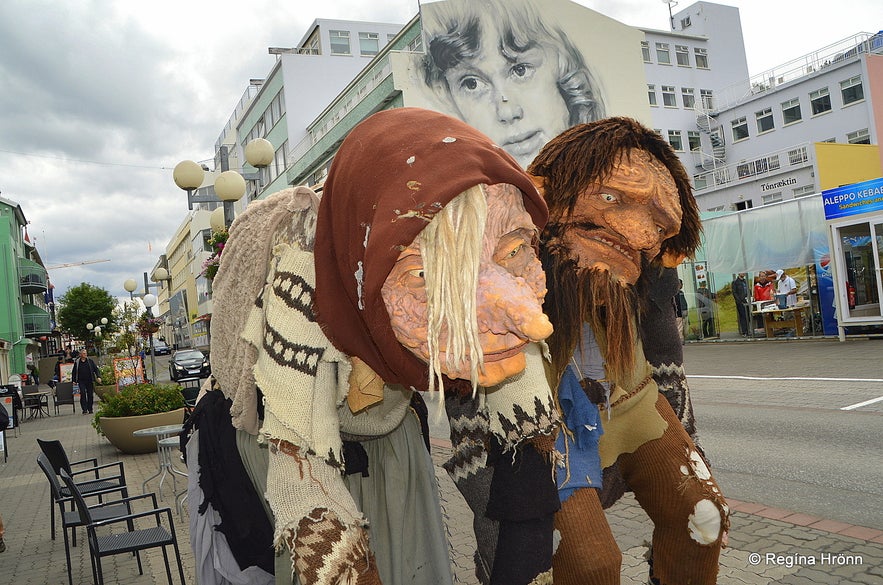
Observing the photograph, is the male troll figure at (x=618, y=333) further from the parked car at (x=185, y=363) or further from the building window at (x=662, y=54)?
the building window at (x=662, y=54)

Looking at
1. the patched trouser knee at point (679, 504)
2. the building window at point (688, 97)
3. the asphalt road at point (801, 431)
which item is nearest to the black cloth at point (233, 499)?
the patched trouser knee at point (679, 504)

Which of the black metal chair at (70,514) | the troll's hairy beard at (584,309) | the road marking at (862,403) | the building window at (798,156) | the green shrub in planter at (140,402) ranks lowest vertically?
the road marking at (862,403)

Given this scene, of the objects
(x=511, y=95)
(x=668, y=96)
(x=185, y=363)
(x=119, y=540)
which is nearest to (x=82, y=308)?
(x=185, y=363)

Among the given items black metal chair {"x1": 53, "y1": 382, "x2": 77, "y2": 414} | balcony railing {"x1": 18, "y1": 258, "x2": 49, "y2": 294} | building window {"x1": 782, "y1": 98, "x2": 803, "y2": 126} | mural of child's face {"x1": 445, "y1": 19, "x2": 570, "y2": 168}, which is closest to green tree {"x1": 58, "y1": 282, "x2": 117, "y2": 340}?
balcony railing {"x1": 18, "y1": 258, "x2": 49, "y2": 294}

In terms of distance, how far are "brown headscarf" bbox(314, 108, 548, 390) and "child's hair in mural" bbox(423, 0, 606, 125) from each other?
24069 mm

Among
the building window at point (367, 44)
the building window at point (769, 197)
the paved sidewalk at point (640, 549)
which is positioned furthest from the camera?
the building window at point (367, 44)

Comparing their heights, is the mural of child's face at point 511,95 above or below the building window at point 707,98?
below

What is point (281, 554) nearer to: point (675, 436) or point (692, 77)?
point (675, 436)

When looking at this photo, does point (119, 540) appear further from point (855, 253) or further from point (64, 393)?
point (64, 393)

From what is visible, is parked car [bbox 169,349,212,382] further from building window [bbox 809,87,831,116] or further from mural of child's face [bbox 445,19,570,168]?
building window [bbox 809,87,831,116]

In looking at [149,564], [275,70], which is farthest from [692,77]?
[149,564]

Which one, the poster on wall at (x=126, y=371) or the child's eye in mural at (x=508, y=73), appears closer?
the poster on wall at (x=126, y=371)

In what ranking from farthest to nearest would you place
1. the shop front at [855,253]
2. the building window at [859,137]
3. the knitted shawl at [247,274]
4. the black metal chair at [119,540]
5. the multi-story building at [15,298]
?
the multi-story building at [15,298] < the building window at [859,137] < the shop front at [855,253] < the black metal chair at [119,540] < the knitted shawl at [247,274]

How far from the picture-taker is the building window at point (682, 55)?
43.3 m
